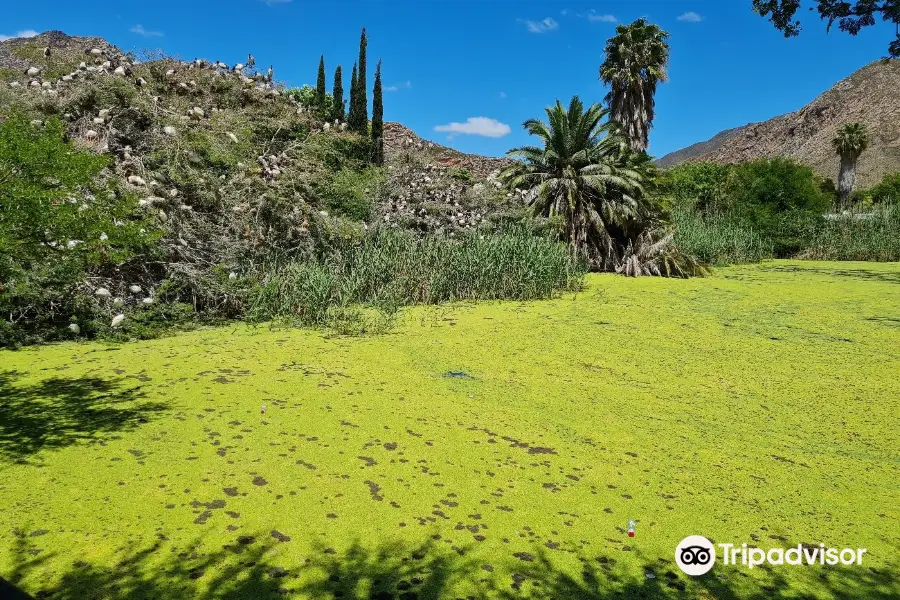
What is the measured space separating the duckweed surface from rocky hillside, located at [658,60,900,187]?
52.3 m

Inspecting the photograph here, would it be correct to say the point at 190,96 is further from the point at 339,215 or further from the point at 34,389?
the point at 34,389

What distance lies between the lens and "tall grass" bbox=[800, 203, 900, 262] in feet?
51.8

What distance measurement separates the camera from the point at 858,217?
Result: 16.9 metres

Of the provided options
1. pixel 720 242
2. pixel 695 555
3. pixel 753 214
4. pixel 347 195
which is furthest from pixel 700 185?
pixel 695 555

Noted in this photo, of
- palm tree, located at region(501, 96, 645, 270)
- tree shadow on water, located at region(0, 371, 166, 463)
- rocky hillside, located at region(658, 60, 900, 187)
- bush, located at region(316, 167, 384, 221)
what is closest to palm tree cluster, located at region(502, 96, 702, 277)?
palm tree, located at region(501, 96, 645, 270)

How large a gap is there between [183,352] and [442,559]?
390 cm

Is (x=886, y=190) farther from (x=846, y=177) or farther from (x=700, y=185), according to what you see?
(x=700, y=185)

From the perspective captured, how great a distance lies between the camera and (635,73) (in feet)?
69.2

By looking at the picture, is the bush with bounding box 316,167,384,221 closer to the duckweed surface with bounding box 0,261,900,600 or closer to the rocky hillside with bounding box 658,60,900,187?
the duckweed surface with bounding box 0,261,900,600

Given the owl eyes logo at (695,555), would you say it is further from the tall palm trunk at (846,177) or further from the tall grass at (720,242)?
the tall palm trunk at (846,177)

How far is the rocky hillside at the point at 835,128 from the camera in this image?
50.1 metres

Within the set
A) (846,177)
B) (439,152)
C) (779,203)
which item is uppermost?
(439,152)

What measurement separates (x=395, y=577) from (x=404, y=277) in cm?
620

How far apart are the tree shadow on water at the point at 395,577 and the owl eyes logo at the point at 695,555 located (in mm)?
35
